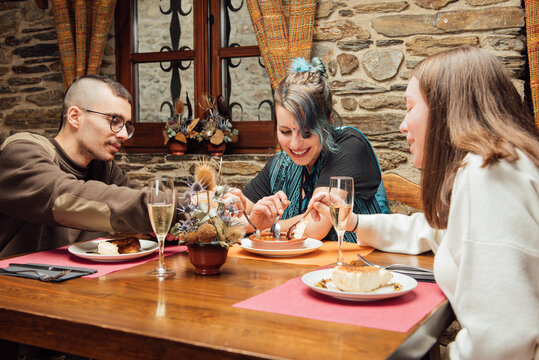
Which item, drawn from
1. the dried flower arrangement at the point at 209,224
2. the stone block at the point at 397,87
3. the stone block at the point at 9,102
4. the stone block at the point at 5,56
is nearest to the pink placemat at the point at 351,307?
the dried flower arrangement at the point at 209,224

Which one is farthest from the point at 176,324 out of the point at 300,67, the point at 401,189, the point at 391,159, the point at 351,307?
the point at 391,159

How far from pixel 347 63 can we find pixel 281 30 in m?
0.48

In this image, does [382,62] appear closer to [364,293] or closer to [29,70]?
[364,293]

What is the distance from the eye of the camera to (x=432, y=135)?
1.13m

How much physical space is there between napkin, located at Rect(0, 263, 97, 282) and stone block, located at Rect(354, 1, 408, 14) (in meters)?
2.46

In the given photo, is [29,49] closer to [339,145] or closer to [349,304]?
[339,145]

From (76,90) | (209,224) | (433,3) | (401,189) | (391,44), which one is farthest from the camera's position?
(391,44)

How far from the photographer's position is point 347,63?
311 cm

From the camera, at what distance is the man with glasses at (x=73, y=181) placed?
1429 mm

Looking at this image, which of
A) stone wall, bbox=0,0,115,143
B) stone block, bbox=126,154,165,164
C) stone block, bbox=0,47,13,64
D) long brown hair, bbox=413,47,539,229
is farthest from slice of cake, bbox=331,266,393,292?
stone block, bbox=0,47,13,64

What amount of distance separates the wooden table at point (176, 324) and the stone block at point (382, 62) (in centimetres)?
217

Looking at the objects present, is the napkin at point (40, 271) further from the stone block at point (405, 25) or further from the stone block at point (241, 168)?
the stone block at point (405, 25)

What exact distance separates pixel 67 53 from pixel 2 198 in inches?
102

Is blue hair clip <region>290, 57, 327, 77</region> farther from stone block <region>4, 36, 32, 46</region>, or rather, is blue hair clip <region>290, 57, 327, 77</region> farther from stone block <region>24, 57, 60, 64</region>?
stone block <region>4, 36, 32, 46</region>
